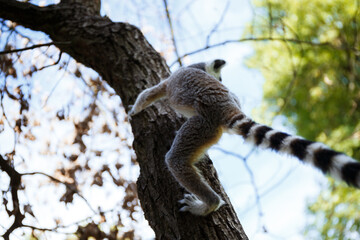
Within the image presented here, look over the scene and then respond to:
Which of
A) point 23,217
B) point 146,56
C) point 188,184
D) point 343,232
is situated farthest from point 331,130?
point 23,217

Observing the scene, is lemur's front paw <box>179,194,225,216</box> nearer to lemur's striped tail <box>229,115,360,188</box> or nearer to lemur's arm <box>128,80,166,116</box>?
lemur's striped tail <box>229,115,360,188</box>

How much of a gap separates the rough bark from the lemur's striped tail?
2.47ft

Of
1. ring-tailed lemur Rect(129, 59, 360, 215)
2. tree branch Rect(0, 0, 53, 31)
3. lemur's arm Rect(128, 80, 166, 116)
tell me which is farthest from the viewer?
tree branch Rect(0, 0, 53, 31)

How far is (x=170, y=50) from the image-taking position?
7.41m

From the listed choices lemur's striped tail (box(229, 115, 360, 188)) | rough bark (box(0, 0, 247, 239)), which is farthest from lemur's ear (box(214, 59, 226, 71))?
lemur's striped tail (box(229, 115, 360, 188))

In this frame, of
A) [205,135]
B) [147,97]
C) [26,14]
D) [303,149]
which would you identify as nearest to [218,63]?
[147,97]

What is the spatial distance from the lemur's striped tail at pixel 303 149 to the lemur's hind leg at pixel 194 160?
13.3 inches

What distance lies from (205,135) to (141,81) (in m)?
1.49

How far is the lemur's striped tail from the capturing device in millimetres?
2672

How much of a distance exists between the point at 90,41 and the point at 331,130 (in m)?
9.35

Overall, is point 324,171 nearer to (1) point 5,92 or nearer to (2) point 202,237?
(2) point 202,237

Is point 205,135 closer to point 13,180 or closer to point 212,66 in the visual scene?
point 212,66

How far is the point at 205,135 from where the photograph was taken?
4254 mm

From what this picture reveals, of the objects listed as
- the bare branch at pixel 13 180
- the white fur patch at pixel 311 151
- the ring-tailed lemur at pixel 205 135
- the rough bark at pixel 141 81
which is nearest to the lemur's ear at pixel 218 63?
the ring-tailed lemur at pixel 205 135
